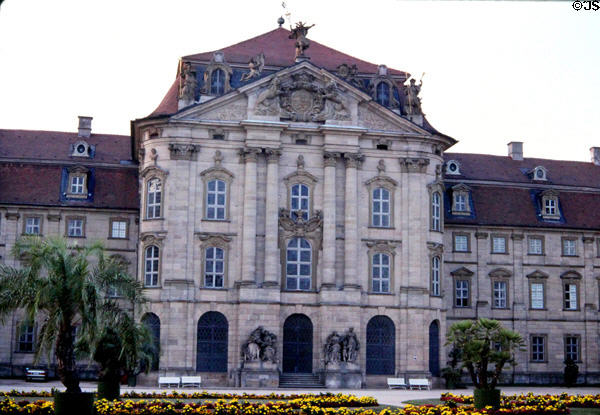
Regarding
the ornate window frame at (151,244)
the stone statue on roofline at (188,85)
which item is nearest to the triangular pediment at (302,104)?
the stone statue on roofline at (188,85)

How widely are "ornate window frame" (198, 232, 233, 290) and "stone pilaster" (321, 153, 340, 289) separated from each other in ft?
18.7

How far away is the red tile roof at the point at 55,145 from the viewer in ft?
211

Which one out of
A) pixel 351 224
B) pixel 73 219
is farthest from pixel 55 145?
pixel 351 224

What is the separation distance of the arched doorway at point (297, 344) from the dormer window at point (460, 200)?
1549cm

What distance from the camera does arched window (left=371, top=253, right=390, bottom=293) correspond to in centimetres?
5847

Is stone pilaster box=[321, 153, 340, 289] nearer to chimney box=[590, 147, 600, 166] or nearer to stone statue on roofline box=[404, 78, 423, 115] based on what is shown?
stone statue on roofline box=[404, 78, 423, 115]

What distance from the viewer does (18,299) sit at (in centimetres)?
3148

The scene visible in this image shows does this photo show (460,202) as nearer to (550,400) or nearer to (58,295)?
(550,400)

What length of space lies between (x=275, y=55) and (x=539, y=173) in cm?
2216

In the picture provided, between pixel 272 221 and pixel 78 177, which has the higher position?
pixel 78 177

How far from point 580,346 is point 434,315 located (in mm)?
14256

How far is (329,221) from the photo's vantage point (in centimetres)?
5766

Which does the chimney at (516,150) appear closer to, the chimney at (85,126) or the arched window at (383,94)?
the arched window at (383,94)

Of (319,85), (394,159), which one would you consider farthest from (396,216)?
(319,85)
